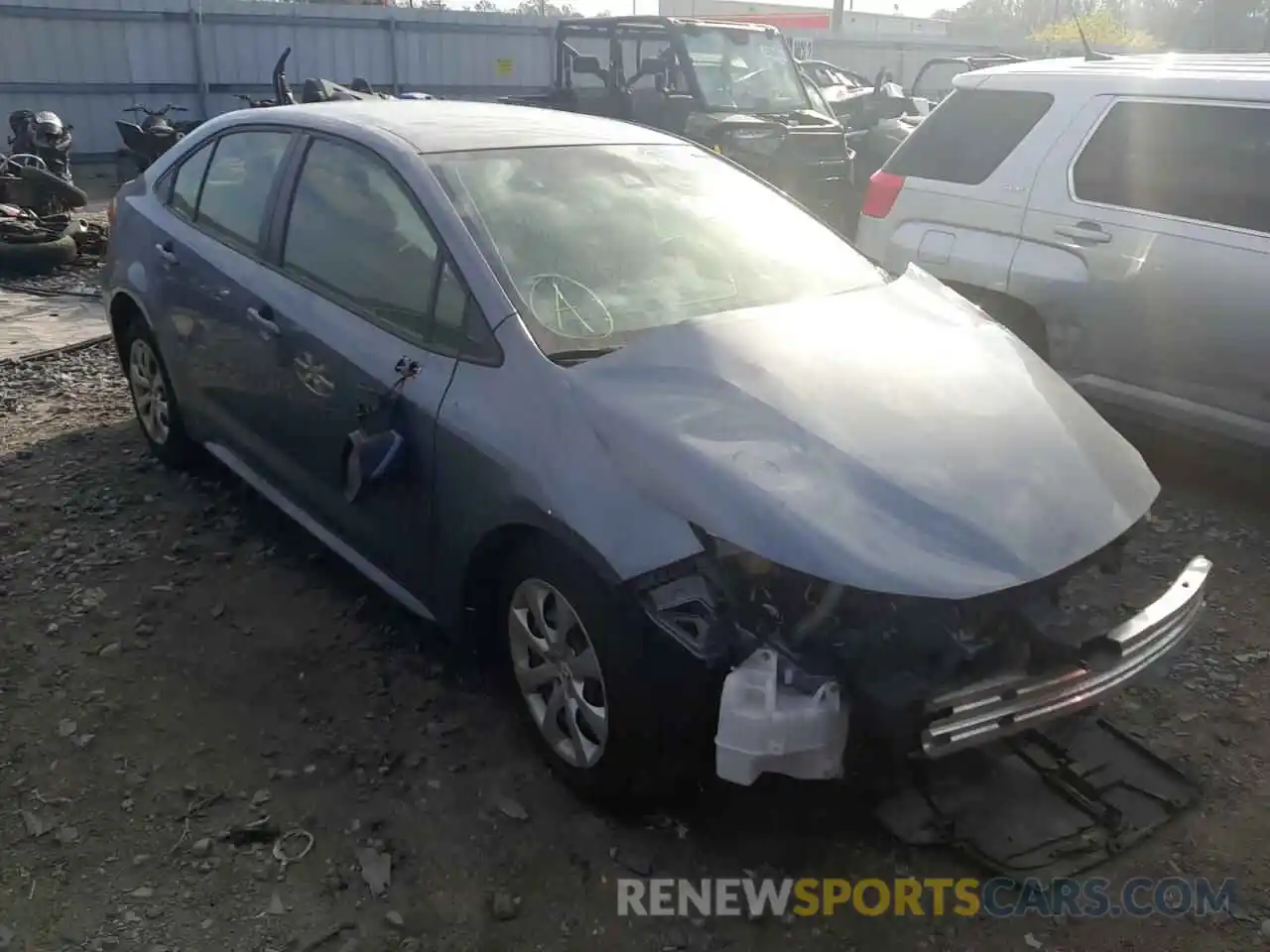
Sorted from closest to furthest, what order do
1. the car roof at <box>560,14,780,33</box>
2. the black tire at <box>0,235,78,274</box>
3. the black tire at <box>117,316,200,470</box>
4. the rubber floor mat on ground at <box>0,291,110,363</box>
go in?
the black tire at <box>117,316,200,470</box> → the rubber floor mat on ground at <box>0,291,110,363</box> → the black tire at <box>0,235,78,274</box> → the car roof at <box>560,14,780,33</box>

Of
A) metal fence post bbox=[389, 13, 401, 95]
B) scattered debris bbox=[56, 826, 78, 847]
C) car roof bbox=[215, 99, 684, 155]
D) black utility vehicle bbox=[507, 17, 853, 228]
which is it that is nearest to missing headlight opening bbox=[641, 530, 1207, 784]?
scattered debris bbox=[56, 826, 78, 847]

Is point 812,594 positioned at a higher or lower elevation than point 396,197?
lower

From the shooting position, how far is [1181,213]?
4.75 m

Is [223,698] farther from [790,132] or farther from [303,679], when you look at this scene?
[790,132]

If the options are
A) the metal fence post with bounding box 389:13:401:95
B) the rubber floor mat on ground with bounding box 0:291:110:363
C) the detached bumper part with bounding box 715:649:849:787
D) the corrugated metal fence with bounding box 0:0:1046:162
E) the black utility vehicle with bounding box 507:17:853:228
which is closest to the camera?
the detached bumper part with bounding box 715:649:849:787

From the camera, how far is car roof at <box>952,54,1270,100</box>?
469 centimetres

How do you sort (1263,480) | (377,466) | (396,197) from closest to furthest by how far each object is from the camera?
1. (377,466)
2. (396,197)
3. (1263,480)

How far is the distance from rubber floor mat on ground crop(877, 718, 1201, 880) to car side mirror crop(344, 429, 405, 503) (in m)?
1.65

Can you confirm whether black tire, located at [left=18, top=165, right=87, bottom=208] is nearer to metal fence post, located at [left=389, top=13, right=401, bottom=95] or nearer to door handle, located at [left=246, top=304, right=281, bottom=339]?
door handle, located at [left=246, top=304, right=281, bottom=339]

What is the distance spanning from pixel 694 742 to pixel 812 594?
457 mm

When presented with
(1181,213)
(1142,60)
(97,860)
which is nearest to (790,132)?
(1142,60)

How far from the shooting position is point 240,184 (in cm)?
420

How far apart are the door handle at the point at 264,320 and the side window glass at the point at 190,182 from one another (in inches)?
34.9

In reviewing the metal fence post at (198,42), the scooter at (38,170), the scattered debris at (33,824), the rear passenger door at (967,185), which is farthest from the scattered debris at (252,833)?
the metal fence post at (198,42)
